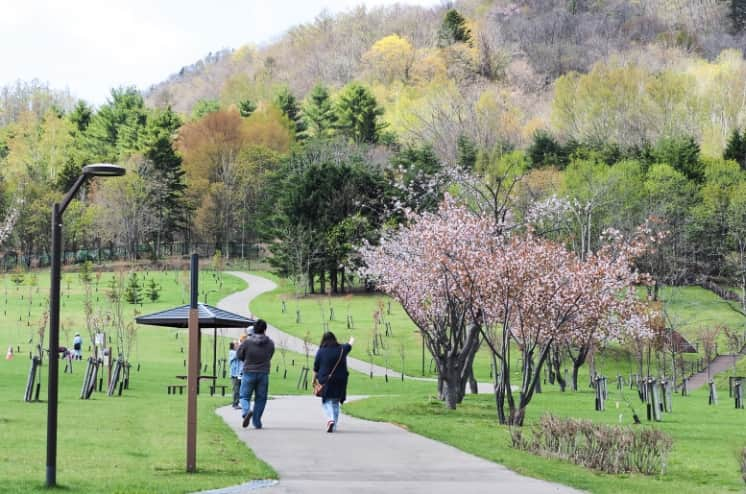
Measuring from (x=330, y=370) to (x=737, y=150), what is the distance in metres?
66.2

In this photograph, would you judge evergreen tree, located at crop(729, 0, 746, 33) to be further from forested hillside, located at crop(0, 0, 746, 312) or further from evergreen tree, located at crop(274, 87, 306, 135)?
evergreen tree, located at crop(274, 87, 306, 135)

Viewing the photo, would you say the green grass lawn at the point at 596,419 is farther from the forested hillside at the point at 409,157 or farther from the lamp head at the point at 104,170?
the forested hillside at the point at 409,157

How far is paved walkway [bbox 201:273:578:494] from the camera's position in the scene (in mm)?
11047

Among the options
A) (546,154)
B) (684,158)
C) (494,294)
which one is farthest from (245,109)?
(494,294)

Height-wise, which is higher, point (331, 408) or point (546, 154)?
point (546, 154)

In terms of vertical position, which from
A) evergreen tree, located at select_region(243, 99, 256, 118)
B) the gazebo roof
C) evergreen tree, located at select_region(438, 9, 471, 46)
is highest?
evergreen tree, located at select_region(438, 9, 471, 46)

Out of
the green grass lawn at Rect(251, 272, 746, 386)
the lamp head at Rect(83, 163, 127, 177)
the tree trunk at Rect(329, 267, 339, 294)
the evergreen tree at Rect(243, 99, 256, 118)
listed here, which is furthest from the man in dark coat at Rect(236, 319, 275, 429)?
the evergreen tree at Rect(243, 99, 256, 118)

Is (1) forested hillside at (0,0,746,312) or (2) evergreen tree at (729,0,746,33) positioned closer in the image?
(1) forested hillside at (0,0,746,312)

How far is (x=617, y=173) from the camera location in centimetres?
6956

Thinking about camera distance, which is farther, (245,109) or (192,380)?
(245,109)

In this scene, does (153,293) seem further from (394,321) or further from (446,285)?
(446,285)

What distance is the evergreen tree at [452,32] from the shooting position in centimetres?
14738

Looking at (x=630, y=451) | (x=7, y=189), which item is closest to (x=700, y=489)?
(x=630, y=451)

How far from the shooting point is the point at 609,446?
45.8ft
